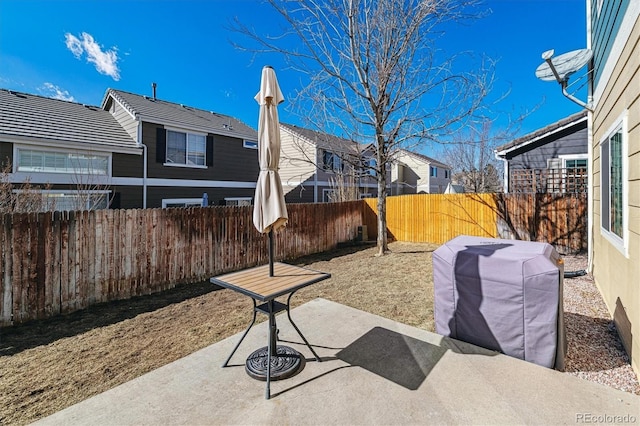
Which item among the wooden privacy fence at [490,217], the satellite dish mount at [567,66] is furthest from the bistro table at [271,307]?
the wooden privacy fence at [490,217]

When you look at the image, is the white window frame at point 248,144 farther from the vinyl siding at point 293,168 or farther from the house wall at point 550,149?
the house wall at point 550,149

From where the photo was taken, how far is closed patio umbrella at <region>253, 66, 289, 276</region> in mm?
2834

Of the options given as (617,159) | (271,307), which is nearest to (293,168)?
(617,159)

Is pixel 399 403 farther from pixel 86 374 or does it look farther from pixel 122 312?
pixel 122 312

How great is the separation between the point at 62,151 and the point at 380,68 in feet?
32.8

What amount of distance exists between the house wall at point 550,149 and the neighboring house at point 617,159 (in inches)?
212

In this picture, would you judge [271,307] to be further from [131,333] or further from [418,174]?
[418,174]

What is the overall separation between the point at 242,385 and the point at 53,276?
390 centimetres

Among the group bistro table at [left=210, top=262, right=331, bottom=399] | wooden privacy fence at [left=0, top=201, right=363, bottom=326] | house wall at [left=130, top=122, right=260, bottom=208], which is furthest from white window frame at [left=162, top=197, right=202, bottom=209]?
bistro table at [left=210, top=262, right=331, bottom=399]

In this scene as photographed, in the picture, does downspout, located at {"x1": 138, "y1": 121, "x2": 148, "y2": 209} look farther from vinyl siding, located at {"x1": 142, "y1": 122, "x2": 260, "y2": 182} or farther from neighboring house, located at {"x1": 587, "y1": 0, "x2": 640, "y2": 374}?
neighboring house, located at {"x1": 587, "y1": 0, "x2": 640, "y2": 374}

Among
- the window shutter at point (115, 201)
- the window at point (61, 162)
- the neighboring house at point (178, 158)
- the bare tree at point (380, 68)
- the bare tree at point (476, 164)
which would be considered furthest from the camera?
the bare tree at point (476, 164)

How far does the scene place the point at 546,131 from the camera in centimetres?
977

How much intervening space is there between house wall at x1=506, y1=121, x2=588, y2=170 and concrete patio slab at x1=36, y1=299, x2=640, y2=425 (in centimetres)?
998

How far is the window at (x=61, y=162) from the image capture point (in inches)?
339
